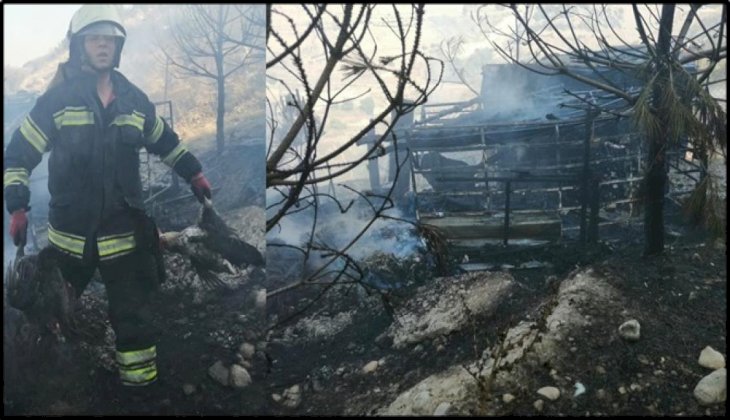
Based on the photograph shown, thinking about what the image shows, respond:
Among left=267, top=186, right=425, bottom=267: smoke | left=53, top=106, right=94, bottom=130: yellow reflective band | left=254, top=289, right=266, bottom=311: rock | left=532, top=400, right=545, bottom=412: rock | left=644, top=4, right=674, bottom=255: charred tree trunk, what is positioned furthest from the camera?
left=267, top=186, right=425, bottom=267: smoke

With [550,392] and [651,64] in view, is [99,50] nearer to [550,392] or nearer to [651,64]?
[550,392]

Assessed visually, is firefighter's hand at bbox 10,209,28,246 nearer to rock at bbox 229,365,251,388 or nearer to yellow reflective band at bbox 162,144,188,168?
yellow reflective band at bbox 162,144,188,168

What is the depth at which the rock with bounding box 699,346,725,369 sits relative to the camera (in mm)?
4117

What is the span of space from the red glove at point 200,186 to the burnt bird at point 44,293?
970mm

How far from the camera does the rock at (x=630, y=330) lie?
4.15 metres

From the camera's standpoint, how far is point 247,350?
4.07 meters

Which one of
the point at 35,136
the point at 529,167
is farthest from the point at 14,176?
the point at 529,167

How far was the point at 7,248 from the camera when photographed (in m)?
3.90

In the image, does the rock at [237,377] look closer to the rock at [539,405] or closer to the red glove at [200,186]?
the red glove at [200,186]

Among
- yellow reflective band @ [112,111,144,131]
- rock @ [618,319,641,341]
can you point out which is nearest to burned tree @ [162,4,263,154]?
yellow reflective band @ [112,111,144,131]

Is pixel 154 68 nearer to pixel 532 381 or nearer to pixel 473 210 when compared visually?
pixel 473 210

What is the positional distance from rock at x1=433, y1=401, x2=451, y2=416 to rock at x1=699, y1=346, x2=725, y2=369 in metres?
1.76

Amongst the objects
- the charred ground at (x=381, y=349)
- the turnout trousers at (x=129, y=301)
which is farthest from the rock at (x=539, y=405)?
the turnout trousers at (x=129, y=301)

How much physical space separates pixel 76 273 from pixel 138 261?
389mm
